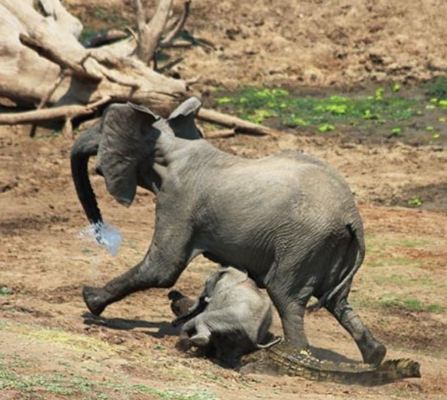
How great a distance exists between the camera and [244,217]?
11.3 metres

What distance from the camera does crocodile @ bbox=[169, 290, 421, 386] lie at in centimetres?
1091

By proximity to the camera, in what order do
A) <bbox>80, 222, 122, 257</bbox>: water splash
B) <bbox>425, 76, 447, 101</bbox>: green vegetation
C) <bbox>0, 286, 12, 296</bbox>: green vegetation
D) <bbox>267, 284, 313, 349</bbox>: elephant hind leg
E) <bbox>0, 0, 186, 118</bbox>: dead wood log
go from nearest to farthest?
<bbox>267, 284, 313, 349</bbox>: elephant hind leg → <bbox>0, 286, 12, 296</bbox>: green vegetation → <bbox>80, 222, 122, 257</bbox>: water splash → <bbox>0, 0, 186, 118</bbox>: dead wood log → <bbox>425, 76, 447, 101</bbox>: green vegetation

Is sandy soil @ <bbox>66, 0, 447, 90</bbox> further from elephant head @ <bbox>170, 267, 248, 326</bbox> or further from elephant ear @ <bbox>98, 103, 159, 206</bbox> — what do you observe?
elephant head @ <bbox>170, 267, 248, 326</bbox>

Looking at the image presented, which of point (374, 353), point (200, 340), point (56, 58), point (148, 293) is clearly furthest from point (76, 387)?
point (56, 58)

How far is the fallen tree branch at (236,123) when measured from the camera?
22.2m

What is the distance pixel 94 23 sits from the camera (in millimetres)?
28562

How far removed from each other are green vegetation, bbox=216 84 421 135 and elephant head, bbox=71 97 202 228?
A: 10.9 meters

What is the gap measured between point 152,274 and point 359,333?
172 cm

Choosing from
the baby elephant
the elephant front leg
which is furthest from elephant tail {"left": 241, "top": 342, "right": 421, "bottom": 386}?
the elephant front leg

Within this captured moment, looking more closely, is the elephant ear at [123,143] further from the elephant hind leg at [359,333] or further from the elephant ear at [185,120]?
the elephant hind leg at [359,333]

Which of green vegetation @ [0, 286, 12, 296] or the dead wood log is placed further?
the dead wood log

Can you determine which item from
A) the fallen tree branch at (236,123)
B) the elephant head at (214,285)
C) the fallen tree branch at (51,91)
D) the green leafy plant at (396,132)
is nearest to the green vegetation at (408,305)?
the elephant head at (214,285)

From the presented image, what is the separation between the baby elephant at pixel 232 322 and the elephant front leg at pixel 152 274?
0.48 m

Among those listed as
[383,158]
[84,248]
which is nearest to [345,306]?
[84,248]
